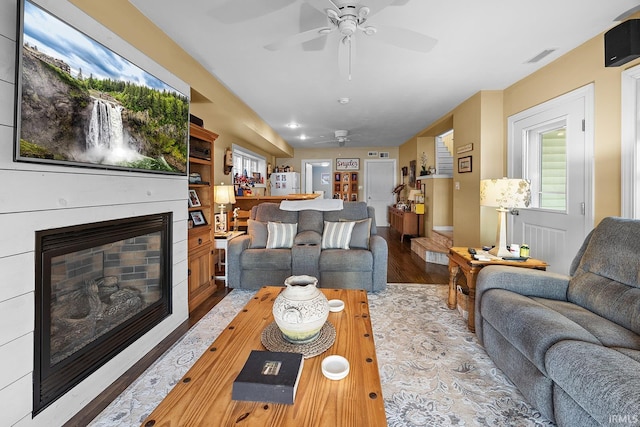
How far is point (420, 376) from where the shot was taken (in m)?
1.76

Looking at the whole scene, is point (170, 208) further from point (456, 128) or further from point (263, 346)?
point (456, 128)

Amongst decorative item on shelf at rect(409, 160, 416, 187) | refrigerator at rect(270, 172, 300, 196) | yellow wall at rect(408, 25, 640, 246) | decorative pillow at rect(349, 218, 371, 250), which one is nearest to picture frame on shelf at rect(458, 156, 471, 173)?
yellow wall at rect(408, 25, 640, 246)

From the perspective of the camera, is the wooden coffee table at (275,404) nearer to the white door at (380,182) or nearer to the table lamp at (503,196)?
the table lamp at (503,196)

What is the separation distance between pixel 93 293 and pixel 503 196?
9.86ft

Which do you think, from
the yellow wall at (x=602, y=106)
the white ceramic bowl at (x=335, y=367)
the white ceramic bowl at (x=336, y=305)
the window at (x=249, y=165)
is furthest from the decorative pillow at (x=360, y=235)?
the window at (x=249, y=165)

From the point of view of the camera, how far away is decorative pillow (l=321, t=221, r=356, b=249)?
10.8 ft

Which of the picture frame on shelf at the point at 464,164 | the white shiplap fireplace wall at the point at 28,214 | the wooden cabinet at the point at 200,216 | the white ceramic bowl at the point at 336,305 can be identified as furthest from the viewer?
the picture frame on shelf at the point at 464,164

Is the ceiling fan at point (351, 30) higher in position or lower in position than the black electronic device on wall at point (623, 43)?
higher

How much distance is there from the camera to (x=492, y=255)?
2.41m

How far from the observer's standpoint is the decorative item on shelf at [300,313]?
1225 mm

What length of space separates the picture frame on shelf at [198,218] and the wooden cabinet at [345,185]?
5762 millimetres

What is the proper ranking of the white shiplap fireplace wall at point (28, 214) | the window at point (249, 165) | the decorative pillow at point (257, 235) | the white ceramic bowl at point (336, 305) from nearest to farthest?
the white shiplap fireplace wall at point (28, 214) → the white ceramic bowl at point (336, 305) → the decorative pillow at point (257, 235) → the window at point (249, 165)

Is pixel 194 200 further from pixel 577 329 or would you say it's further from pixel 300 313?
pixel 577 329

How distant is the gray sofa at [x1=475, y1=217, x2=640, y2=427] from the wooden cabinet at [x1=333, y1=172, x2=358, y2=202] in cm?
674
